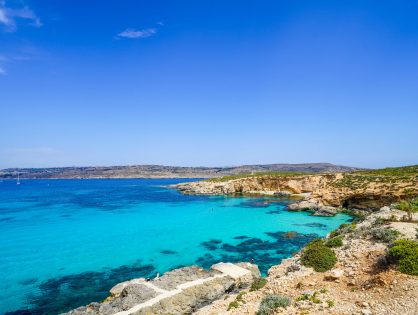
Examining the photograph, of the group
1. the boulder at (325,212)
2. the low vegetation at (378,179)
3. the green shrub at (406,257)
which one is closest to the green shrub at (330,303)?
the green shrub at (406,257)

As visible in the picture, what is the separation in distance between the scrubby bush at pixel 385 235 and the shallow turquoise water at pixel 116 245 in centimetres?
1089

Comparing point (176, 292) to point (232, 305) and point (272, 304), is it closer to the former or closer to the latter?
point (232, 305)

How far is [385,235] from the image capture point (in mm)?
18797

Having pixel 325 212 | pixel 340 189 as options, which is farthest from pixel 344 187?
pixel 325 212

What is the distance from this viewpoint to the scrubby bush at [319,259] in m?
17.2

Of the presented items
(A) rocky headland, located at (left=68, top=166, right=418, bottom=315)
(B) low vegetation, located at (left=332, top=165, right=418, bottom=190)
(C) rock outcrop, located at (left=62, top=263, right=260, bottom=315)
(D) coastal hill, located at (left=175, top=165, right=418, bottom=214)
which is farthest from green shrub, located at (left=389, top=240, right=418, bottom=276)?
(B) low vegetation, located at (left=332, top=165, right=418, bottom=190)

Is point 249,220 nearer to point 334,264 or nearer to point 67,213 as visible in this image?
point 334,264

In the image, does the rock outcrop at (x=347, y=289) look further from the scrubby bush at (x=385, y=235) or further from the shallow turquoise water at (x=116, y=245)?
the shallow turquoise water at (x=116, y=245)

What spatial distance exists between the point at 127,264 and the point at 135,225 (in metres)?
19.7

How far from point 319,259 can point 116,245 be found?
2534 cm

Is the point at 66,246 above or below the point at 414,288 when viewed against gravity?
below

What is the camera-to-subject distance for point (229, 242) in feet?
120

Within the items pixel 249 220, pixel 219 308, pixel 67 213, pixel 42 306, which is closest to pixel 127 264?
pixel 42 306

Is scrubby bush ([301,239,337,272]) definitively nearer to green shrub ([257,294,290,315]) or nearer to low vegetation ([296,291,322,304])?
low vegetation ([296,291,322,304])
